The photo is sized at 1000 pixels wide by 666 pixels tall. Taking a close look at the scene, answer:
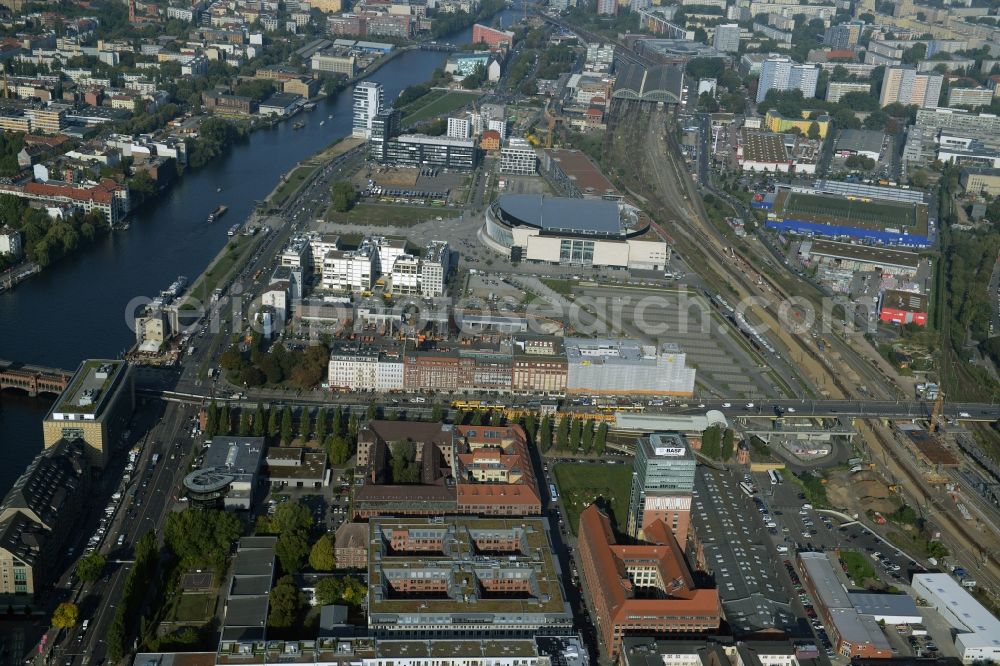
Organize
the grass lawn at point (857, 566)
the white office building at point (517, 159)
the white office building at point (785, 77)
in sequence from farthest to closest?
the white office building at point (785, 77) < the white office building at point (517, 159) < the grass lawn at point (857, 566)

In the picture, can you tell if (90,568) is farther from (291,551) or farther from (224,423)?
(224,423)

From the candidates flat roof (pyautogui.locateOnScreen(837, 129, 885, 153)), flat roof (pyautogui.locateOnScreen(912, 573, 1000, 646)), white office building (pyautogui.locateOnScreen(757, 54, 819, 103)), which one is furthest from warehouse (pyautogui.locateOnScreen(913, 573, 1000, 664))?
white office building (pyautogui.locateOnScreen(757, 54, 819, 103))

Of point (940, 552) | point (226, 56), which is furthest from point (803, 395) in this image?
point (226, 56)

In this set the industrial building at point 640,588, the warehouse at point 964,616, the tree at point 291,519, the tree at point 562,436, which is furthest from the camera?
the tree at point 562,436

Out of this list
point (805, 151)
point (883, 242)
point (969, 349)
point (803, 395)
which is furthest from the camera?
point (805, 151)

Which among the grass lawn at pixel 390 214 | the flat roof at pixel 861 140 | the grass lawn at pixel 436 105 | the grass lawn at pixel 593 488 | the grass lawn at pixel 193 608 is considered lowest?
the grass lawn at pixel 193 608

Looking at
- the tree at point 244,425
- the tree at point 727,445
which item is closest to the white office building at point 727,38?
the tree at point 727,445

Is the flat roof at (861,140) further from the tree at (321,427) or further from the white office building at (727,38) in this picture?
the tree at (321,427)

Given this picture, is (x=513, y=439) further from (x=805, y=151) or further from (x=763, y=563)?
(x=805, y=151)
